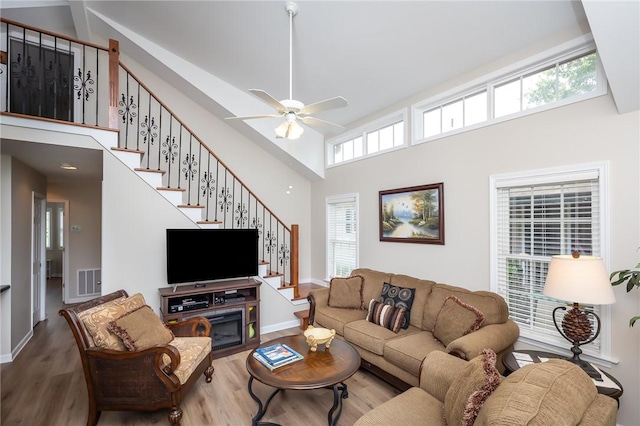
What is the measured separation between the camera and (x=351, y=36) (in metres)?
3.32

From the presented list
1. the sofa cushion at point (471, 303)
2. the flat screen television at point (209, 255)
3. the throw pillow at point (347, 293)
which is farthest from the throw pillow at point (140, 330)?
the sofa cushion at point (471, 303)

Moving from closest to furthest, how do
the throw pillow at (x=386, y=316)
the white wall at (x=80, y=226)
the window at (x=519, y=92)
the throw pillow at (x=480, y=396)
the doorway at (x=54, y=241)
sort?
1. the throw pillow at (x=480, y=396)
2. the window at (x=519, y=92)
3. the throw pillow at (x=386, y=316)
4. the white wall at (x=80, y=226)
5. the doorway at (x=54, y=241)

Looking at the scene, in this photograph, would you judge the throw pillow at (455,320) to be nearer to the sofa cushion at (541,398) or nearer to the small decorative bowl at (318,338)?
the small decorative bowl at (318,338)

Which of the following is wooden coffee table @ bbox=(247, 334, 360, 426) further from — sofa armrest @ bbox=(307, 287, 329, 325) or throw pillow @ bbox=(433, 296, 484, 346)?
sofa armrest @ bbox=(307, 287, 329, 325)

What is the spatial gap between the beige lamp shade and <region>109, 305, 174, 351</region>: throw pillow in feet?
10.8

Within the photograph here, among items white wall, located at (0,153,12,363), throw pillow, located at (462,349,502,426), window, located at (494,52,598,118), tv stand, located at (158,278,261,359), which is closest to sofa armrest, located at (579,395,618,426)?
throw pillow, located at (462,349,502,426)

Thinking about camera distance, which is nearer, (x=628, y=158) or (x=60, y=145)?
(x=628, y=158)

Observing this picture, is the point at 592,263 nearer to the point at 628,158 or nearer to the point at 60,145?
the point at 628,158

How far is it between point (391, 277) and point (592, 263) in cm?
217

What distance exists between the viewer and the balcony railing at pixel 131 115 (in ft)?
13.1

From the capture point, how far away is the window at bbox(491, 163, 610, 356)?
2.55 metres

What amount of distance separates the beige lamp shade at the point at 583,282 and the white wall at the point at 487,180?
1.53ft

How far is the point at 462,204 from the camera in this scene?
3.49 m

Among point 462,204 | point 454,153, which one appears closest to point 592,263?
point 462,204
